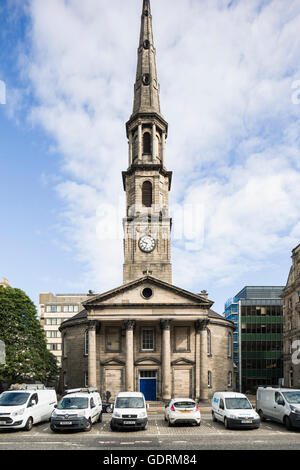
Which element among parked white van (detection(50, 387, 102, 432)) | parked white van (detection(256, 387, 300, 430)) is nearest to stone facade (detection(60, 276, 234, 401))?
parked white van (detection(256, 387, 300, 430))

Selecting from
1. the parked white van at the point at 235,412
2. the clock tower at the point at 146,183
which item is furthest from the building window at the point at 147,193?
the parked white van at the point at 235,412

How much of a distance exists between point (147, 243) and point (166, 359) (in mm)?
13986

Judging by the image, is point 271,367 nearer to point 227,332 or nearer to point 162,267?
point 227,332

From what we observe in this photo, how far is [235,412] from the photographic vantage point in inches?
851

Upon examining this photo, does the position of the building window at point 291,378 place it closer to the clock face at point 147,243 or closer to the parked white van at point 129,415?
the clock face at point 147,243

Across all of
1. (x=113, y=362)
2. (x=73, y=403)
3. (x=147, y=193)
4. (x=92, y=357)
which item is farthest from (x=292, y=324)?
(x=73, y=403)

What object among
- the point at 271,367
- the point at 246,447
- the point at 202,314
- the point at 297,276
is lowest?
the point at 271,367

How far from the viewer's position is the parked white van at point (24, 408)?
2064 centimetres

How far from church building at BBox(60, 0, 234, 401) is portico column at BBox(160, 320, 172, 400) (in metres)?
0.09

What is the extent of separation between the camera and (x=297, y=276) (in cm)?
5241

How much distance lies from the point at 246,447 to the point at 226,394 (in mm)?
7056

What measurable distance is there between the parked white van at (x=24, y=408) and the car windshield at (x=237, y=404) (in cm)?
1042

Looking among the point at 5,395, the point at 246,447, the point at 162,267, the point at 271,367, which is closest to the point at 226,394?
the point at 246,447

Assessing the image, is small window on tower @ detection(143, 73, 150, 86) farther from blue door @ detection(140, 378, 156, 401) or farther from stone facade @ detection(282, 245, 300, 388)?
blue door @ detection(140, 378, 156, 401)
